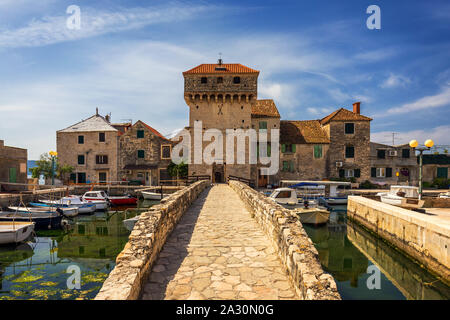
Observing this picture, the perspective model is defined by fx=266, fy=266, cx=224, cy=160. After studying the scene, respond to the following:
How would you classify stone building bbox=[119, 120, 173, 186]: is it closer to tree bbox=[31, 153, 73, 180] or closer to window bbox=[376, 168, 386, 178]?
tree bbox=[31, 153, 73, 180]

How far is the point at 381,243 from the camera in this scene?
13891mm

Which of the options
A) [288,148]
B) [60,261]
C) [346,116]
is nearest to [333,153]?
[346,116]

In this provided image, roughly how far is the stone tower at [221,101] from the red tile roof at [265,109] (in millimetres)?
2758

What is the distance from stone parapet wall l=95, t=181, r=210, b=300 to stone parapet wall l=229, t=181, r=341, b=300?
2.35 m

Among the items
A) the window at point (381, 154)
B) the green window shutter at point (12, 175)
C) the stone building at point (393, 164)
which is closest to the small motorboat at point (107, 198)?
the green window shutter at point (12, 175)

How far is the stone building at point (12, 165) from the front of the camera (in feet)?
82.9

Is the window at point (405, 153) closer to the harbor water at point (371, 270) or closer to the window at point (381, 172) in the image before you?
the window at point (381, 172)

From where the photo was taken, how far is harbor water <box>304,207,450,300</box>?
8.27 metres

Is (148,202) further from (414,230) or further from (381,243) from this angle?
(414,230)

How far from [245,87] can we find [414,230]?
23.8 metres

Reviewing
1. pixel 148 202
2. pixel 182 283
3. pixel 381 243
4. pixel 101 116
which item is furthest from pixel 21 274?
pixel 101 116

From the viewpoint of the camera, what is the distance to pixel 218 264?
5320 mm

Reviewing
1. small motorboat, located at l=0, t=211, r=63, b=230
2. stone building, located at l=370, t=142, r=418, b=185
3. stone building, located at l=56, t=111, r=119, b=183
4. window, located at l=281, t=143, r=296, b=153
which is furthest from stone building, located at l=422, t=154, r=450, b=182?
small motorboat, located at l=0, t=211, r=63, b=230

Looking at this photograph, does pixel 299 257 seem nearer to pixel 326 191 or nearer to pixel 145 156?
pixel 326 191
